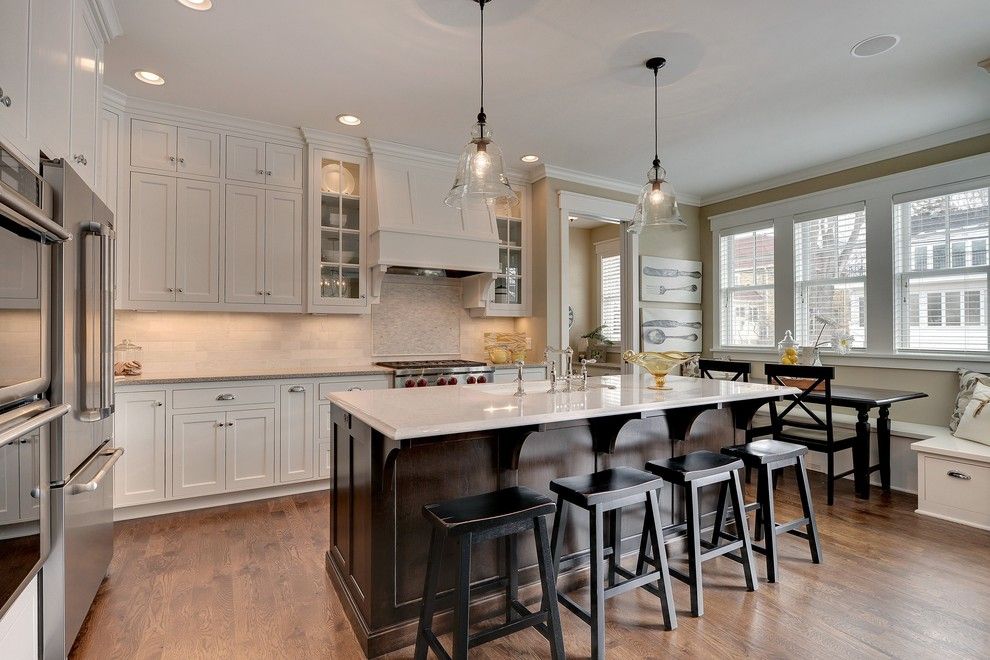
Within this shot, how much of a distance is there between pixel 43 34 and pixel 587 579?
301 centimetres

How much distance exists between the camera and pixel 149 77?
315 cm

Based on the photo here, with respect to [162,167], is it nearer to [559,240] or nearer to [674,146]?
[559,240]

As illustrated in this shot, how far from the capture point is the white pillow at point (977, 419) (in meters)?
3.35

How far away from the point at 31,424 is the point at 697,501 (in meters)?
2.42

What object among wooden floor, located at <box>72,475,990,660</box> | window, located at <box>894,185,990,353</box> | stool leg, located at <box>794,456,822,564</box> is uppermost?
window, located at <box>894,185,990,353</box>

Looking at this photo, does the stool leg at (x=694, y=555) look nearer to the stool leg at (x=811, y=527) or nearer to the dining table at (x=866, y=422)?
the stool leg at (x=811, y=527)

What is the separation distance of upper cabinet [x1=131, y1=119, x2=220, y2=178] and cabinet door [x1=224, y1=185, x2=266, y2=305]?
0.24 metres

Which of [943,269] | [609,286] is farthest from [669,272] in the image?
[943,269]

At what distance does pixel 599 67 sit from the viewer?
301 centimetres

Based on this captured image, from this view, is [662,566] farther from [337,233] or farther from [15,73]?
[337,233]

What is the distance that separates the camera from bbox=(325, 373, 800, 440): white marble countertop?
176 cm

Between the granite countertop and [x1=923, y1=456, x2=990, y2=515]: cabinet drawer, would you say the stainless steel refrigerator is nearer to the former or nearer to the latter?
the granite countertop

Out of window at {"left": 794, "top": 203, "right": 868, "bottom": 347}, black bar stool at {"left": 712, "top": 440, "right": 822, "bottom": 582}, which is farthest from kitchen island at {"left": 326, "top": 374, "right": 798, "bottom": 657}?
window at {"left": 794, "top": 203, "right": 868, "bottom": 347}

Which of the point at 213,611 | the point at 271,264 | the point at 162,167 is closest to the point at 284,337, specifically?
the point at 271,264
